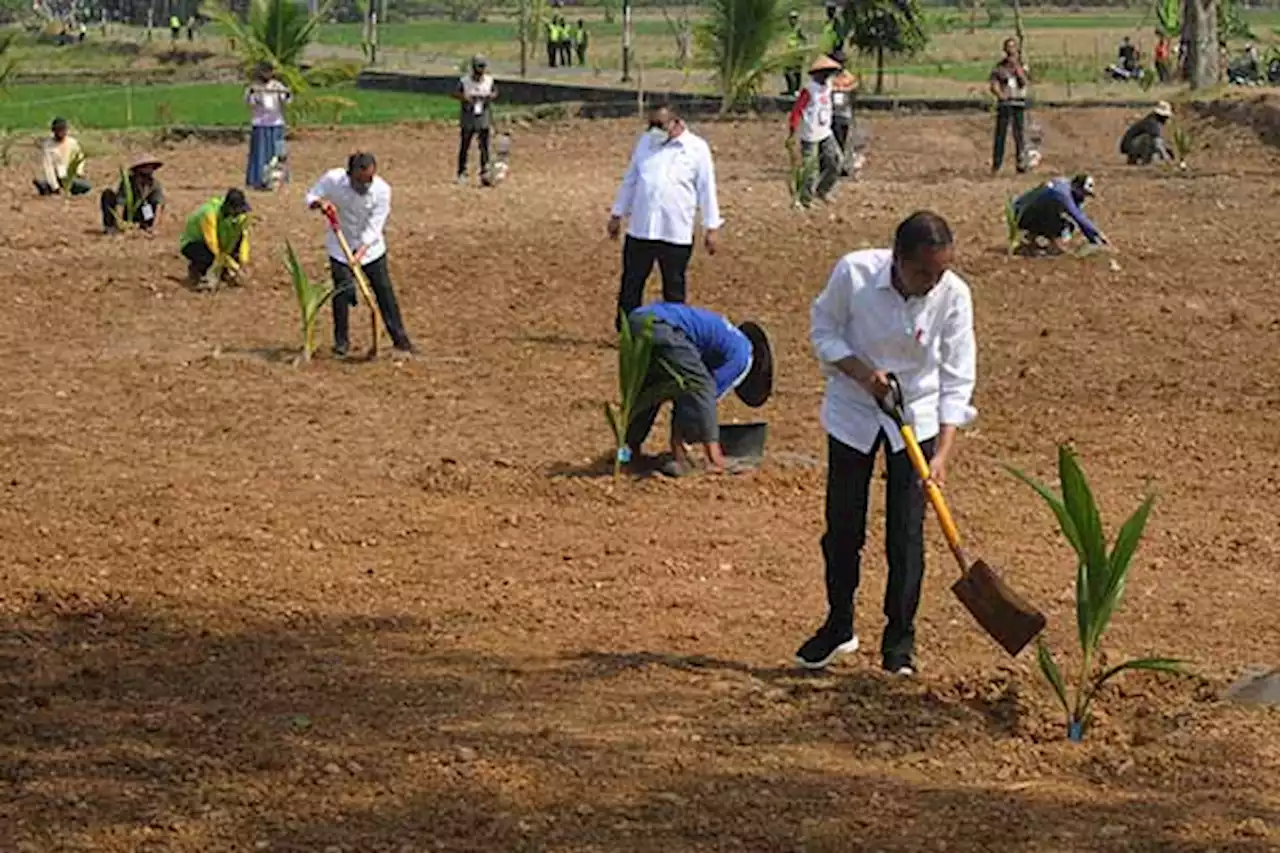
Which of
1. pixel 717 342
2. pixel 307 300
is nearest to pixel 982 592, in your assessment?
pixel 717 342

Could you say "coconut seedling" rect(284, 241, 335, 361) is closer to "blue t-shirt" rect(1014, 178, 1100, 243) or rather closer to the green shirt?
the green shirt

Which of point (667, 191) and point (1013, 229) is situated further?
point (1013, 229)

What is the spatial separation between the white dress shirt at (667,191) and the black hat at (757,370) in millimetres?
3022

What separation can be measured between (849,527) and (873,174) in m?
19.8

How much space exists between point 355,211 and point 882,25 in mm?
26641

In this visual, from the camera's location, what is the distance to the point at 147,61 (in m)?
65.0

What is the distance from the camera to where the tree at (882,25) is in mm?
39312

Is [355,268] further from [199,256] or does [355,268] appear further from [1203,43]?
[1203,43]

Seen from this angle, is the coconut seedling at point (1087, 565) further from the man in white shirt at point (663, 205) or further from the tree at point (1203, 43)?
the tree at point (1203, 43)

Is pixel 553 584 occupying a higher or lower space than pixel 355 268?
lower

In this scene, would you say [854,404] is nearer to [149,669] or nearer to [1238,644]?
[1238,644]

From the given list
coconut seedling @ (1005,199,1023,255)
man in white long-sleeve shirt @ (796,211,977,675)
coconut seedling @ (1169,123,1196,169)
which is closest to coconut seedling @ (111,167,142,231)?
coconut seedling @ (1005,199,1023,255)

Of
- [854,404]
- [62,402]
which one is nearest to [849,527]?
[854,404]

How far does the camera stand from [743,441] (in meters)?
11.3
